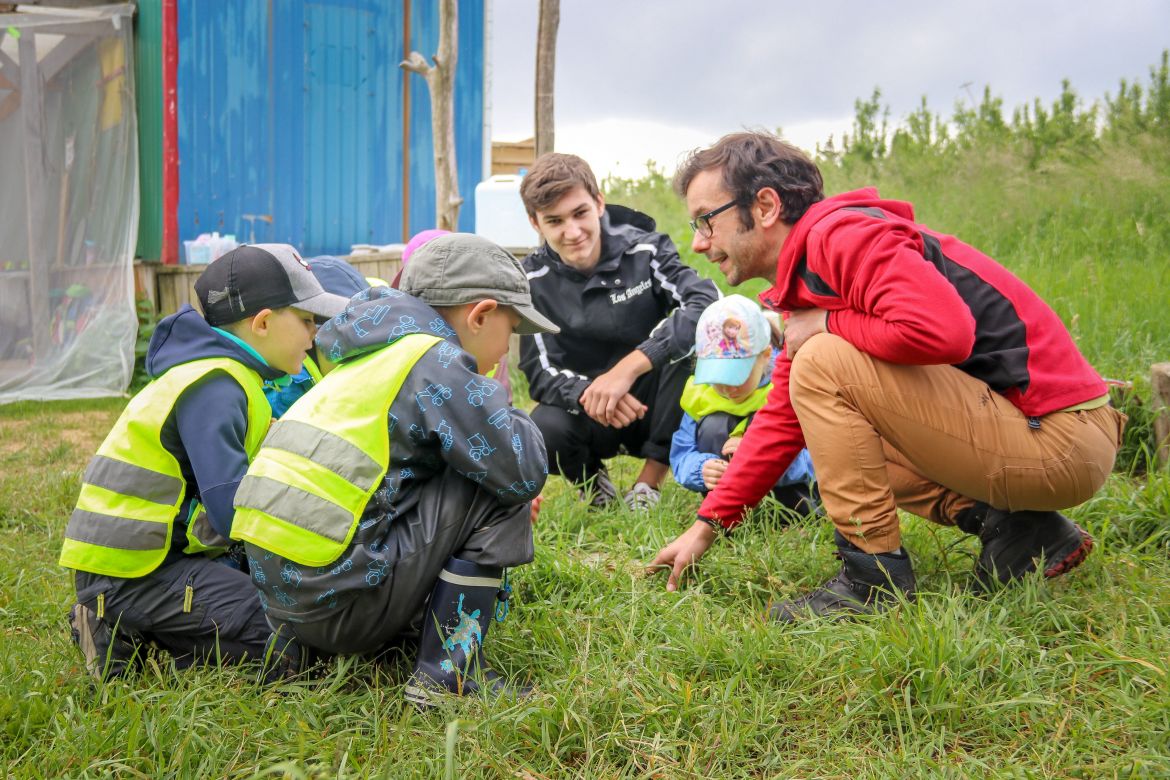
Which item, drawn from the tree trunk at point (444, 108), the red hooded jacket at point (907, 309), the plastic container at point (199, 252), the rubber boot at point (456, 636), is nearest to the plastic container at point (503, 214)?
the tree trunk at point (444, 108)

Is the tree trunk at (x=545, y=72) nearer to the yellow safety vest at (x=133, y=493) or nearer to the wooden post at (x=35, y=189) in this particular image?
the wooden post at (x=35, y=189)

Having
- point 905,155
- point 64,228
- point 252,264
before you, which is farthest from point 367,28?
point 252,264

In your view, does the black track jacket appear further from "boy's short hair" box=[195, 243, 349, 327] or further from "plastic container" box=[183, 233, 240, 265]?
"plastic container" box=[183, 233, 240, 265]

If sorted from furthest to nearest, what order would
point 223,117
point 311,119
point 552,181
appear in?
1. point 311,119
2. point 223,117
3. point 552,181

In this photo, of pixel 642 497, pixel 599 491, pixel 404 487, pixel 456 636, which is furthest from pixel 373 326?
pixel 599 491

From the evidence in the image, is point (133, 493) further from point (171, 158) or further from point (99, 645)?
point (171, 158)

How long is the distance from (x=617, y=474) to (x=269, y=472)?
273 centimetres

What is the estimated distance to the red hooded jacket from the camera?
98.0 inches

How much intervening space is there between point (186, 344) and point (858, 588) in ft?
6.16

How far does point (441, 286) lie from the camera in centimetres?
249

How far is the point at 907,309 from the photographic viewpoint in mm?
2465

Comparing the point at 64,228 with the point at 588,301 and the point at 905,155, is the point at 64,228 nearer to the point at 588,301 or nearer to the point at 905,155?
the point at 588,301

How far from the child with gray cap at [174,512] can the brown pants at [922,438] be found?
150 centimetres

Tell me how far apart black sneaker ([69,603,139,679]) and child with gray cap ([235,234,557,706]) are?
0.44 m
